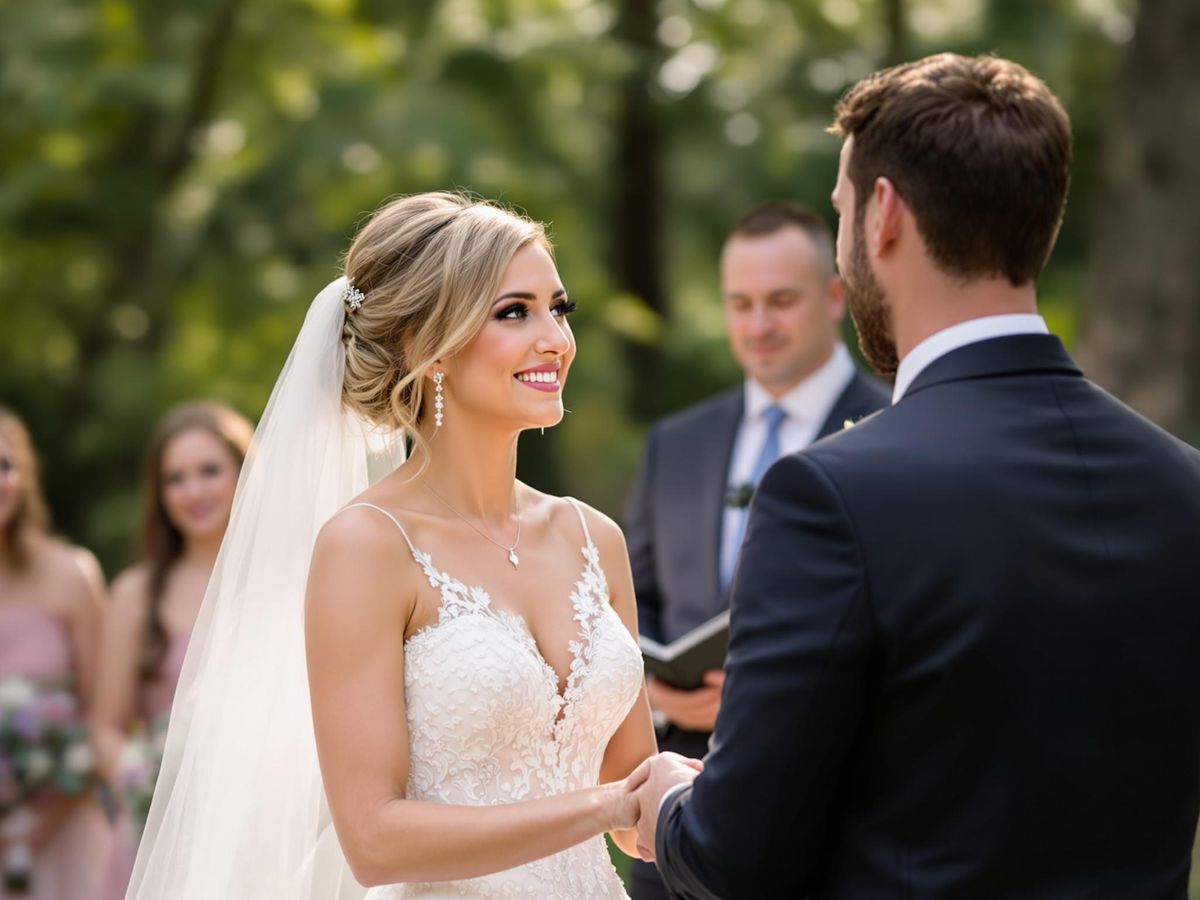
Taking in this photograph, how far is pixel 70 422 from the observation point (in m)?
9.80

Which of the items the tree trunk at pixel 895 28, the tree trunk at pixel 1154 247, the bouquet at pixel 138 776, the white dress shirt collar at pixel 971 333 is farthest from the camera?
the tree trunk at pixel 895 28

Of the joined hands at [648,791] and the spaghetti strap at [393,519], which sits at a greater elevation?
the spaghetti strap at [393,519]

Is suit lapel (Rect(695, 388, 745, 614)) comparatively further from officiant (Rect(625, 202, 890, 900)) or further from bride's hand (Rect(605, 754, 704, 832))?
bride's hand (Rect(605, 754, 704, 832))

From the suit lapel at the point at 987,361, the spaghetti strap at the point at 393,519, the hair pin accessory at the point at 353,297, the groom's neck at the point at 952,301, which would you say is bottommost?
the spaghetti strap at the point at 393,519

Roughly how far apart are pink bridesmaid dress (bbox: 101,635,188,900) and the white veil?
2076 millimetres

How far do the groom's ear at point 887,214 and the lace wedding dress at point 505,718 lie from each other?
117 centimetres

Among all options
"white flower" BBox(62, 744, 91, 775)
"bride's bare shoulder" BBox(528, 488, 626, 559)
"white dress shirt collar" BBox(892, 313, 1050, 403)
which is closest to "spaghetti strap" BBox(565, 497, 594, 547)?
"bride's bare shoulder" BBox(528, 488, 626, 559)

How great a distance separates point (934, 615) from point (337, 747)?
1.23 metres

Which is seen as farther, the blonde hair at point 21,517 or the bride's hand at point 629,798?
the blonde hair at point 21,517

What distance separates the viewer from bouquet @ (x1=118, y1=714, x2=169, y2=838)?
17.1ft

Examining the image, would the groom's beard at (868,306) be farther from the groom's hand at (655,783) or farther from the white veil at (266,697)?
the white veil at (266,697)

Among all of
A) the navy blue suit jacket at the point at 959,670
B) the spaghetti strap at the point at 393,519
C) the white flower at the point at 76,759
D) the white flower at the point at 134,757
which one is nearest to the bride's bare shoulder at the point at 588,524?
the spaghetti strap at the point at 393,519

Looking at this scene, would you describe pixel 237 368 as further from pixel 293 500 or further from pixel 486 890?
pixel 486 890

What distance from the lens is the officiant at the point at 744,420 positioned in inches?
182
